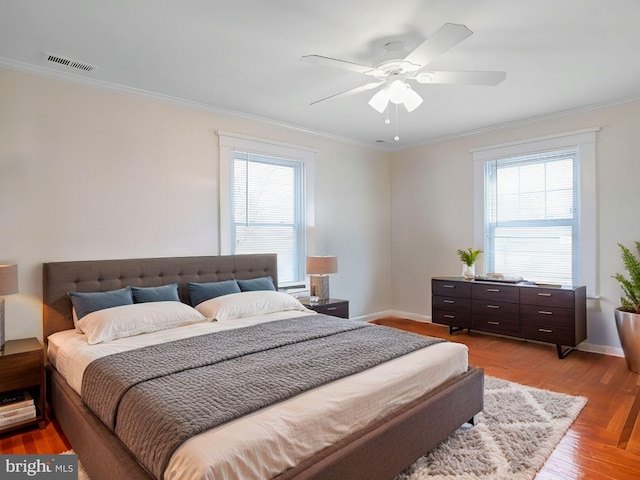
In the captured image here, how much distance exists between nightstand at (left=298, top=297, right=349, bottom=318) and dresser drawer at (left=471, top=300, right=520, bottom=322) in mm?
1586

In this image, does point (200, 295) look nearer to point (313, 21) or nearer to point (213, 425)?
point (213, 425)


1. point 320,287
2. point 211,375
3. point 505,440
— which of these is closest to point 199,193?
point 320,287

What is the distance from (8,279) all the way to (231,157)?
7.41 ft

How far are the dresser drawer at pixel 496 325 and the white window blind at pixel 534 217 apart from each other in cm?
71

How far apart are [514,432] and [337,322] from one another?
4.62 ft

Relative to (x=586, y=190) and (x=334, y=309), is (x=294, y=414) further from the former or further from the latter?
(x=586, y=190)

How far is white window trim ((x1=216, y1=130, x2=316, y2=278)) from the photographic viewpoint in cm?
406

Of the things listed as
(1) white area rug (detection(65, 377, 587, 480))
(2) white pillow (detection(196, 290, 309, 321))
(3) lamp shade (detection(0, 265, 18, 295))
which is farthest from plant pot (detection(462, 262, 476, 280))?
(3) lamp shade (detection(0, 265, 18, 295))

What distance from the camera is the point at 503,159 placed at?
480 centimetres

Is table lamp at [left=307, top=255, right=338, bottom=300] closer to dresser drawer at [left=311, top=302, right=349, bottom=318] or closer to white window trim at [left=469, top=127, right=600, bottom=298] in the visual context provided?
dresser drawer at [left=311, top=302, right=349, bottom=318]

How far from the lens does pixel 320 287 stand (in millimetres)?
4469

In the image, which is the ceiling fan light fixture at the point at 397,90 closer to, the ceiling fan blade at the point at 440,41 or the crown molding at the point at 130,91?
the ceiling fan blade at the point at 440,41

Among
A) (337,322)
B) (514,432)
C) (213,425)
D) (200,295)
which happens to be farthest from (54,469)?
(514,432)

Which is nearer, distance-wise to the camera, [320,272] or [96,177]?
[96,177]
